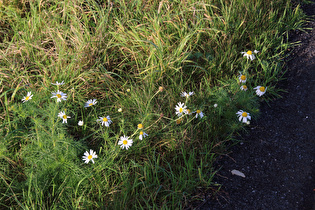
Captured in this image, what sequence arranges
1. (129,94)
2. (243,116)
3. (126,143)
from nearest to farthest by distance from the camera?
(126,143) < (243,116) < (129,94)

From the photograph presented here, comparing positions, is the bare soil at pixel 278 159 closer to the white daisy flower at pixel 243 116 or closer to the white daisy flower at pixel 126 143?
the white daisy flower at pixel 243 116

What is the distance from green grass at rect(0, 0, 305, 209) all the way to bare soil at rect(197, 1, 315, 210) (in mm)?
103

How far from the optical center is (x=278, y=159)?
2207mm

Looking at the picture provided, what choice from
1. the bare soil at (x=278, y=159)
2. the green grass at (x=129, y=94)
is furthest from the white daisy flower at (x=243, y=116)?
the bare soil at (x=278, y=159)

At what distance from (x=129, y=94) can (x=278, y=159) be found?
124 cm

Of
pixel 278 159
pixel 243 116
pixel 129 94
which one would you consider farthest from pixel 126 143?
pixel 278 159

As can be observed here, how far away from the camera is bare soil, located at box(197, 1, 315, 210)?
197 centimetres

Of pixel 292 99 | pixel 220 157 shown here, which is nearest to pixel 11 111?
pixel 220 157

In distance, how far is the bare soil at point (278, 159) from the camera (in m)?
1.97

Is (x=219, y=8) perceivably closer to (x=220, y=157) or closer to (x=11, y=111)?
(x=220, y=157)

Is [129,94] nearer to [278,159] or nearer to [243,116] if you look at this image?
[243,116]

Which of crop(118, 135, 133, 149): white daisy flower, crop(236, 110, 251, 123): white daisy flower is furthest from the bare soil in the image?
crop(118, 135, 133, 149): white daisy flower

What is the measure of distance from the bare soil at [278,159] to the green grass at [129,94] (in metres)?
0.10

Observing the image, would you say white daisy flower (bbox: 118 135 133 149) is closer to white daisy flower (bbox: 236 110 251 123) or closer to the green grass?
the green grass
